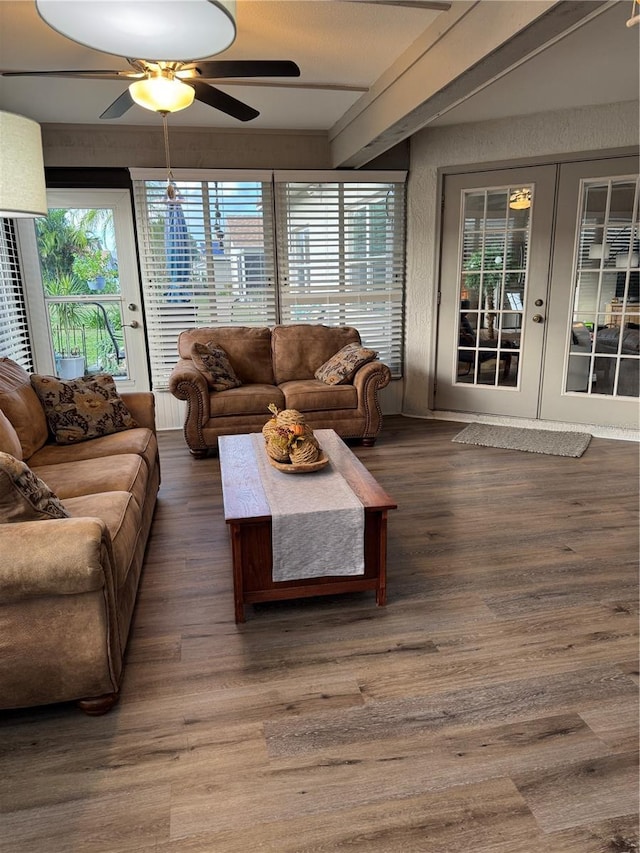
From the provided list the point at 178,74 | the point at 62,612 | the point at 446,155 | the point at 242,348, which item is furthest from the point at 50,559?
the point at 446,155

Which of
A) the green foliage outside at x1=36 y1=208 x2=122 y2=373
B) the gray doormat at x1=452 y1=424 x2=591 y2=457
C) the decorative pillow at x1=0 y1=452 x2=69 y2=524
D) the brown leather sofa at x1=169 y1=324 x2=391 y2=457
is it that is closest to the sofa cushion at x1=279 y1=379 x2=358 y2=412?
the brown leather sofa at x1=169 y1=324 x2=391 y2=457

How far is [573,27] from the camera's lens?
2.36 m

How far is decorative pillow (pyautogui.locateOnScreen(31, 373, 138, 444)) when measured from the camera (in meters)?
3.38

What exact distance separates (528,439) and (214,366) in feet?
9.10

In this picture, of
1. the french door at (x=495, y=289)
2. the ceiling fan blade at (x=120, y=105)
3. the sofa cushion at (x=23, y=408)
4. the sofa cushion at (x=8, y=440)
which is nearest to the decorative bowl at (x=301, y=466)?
the sofa cushion at (x=8, y=440)

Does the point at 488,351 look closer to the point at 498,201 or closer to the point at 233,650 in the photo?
the point at 498,201

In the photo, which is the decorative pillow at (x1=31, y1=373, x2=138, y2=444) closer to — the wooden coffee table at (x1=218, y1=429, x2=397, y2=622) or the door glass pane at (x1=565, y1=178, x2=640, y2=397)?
the wooden coffee table at (x1=218, y1=429, x2=397, y2=622)

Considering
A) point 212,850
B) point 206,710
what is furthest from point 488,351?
point 212,850

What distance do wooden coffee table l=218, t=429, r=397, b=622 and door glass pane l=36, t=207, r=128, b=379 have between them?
3323 mm

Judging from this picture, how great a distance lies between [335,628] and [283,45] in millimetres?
3160

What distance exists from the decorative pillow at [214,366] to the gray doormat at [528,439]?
2.03m

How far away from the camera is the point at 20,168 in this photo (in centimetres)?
242

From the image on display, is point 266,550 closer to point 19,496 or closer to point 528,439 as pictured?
point 19,496

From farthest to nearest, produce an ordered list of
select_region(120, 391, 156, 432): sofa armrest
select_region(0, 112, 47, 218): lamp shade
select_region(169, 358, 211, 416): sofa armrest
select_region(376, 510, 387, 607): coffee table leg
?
1. select_region(169, 358, 211, 416): sofa armrest
2. select_region(120, 391, 156, 432): sofa armrest
3. select_region(376, 510, 387, 607): coffee table leg
4. select_region(0, 112, 47, 218): lamp shade
